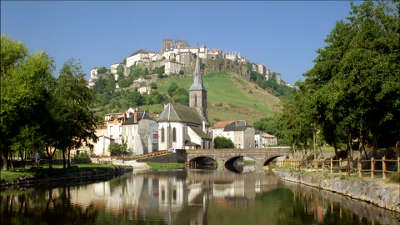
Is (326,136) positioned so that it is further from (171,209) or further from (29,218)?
(29,218)

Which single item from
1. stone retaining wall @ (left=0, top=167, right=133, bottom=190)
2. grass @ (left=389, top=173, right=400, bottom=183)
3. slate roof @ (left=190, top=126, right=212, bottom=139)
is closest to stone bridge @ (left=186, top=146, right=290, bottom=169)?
slate roof @ (left=190, top=126, right=212, bottom=139)

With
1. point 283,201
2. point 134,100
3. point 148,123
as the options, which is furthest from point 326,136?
point 134,100

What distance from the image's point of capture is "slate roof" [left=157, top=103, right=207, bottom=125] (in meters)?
106

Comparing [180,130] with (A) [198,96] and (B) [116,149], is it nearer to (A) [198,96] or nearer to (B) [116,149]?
(B) [116,149]

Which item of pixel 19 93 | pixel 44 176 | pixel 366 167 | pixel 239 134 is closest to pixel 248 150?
pixel 366 167

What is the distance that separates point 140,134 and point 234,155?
24648 millimetres

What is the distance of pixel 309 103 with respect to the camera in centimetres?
3164

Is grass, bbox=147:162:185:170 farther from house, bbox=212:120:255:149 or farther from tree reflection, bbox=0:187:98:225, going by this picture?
house, bbox=212:120:255:149

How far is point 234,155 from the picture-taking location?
291 ft

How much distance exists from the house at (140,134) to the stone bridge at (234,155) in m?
12.2

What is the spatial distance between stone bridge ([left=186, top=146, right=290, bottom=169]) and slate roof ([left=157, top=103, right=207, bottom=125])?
1131 centimetres

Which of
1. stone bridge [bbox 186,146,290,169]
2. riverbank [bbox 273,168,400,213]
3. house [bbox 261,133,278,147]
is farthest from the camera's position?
house [bbox 261,133,278,147]

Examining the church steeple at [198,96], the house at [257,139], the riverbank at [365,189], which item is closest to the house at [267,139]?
the house at [257,139]

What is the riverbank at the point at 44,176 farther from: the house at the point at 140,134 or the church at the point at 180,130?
the church at the point at 180,130
